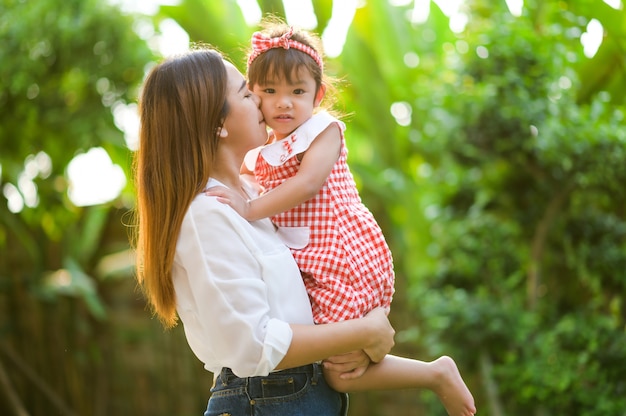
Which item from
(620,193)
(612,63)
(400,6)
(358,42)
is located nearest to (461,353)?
(620,193)

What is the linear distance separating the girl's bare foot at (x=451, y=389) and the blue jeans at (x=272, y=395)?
252 millimetres

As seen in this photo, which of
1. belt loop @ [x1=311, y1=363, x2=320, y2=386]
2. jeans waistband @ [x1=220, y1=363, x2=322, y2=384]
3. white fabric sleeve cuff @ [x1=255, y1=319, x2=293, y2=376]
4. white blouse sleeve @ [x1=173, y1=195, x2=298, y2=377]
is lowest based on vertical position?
belt loop @ [x1=311, y1=363, x2=320, y2=386]

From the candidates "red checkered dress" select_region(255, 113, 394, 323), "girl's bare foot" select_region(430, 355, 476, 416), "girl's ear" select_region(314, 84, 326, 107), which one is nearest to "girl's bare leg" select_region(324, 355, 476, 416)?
"girl's bare foot" select_region(430, 355, 476, 416)

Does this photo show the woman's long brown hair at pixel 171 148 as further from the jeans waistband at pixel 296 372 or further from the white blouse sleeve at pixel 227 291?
the jeans waistband at pixel 296 372

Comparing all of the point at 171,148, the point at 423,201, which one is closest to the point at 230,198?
the point at 171,148

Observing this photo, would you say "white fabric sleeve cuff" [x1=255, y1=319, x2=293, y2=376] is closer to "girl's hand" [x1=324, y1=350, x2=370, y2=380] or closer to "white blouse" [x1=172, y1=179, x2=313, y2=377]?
"white blouse" [x1=172, y1=179, x2=313, y2=377]

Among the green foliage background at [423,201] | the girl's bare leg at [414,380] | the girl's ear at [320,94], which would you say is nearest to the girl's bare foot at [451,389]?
the girl's bare leg at [414,380]

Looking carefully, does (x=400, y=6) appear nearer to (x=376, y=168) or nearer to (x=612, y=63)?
(x=376, y=168)

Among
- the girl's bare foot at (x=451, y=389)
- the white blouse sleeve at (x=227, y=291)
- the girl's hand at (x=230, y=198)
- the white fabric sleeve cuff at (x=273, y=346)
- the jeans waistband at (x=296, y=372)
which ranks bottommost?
the girl's bare foot at (x=451, y=389)

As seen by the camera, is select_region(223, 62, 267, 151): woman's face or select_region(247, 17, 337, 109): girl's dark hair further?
select_region(247, 17, 337, 109): girl's dark hair

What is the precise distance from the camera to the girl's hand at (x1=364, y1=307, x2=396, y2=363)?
138 cm

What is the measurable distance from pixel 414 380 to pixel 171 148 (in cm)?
64

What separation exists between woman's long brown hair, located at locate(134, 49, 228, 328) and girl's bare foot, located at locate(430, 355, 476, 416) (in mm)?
538

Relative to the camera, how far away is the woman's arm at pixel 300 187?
4.49 ft
